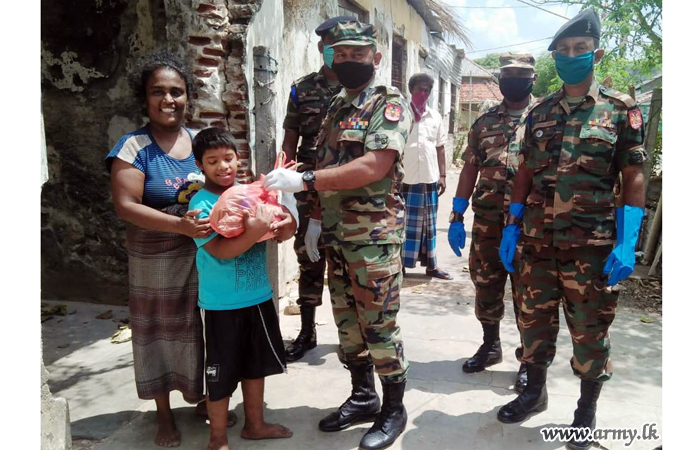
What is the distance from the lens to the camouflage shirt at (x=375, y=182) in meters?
2.39

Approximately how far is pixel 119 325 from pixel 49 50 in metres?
2.23

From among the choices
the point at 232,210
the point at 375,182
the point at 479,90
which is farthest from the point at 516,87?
the point at 479,90

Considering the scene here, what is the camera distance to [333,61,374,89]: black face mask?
8.12ft

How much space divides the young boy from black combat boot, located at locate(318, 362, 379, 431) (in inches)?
16.8

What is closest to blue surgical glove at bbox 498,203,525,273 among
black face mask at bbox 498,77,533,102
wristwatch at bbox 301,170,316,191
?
black face mask at bbox 498,77,533,102

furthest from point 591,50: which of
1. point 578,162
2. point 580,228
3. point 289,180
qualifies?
point 289,180

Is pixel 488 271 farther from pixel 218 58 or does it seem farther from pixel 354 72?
pixel 218 58

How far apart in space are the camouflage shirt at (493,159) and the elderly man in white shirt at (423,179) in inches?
77.4

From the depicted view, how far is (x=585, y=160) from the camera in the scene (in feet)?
7.97

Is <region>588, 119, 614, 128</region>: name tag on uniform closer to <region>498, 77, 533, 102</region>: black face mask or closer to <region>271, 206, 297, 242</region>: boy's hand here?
<region>498, 77, 533, 102</region>: black face mask

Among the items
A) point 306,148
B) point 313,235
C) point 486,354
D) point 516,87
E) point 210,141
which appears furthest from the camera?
point 306,148

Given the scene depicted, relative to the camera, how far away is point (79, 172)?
14.4 ft

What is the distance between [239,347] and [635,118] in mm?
2062

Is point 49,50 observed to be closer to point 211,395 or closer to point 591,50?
point 211,395
